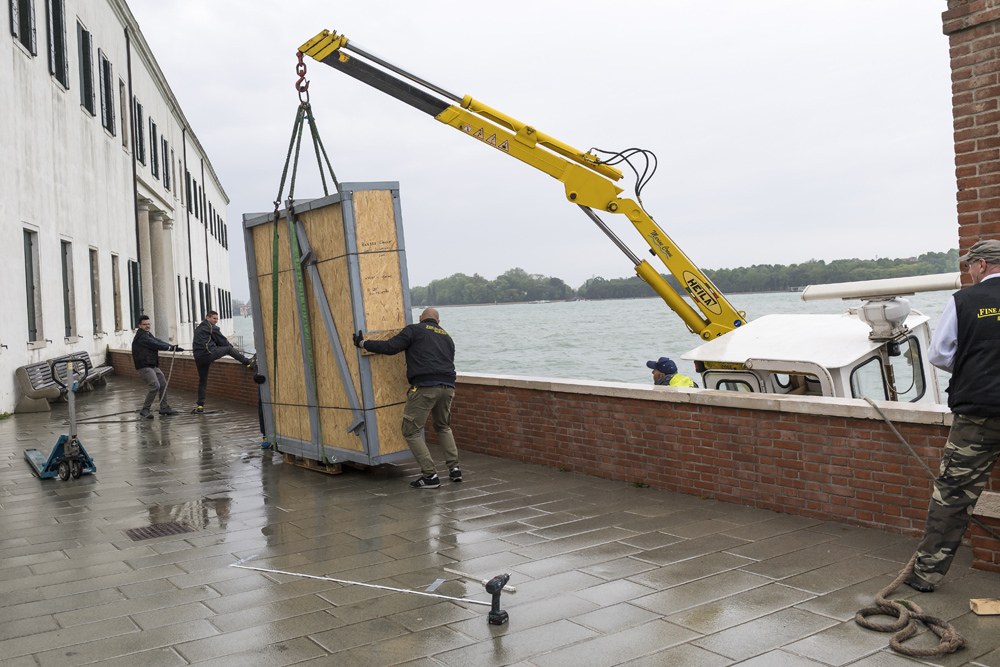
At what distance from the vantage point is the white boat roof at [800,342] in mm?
7793

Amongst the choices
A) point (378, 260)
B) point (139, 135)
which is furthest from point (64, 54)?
point (378, 260)

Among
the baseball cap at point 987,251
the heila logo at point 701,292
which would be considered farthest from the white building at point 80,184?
the baseball cap at point 987,251

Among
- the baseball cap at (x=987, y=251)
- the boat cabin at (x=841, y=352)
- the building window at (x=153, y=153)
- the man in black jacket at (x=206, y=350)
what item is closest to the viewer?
the baseball cap at (x=987, y=251)

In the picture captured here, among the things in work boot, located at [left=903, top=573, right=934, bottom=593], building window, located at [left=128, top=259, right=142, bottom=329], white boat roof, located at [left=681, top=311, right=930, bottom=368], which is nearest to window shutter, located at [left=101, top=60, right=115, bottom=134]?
building window, located at [left=128, top=259, right=142, bottom=329]

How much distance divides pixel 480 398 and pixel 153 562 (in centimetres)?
470

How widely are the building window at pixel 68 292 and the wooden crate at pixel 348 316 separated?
1295 centimetres

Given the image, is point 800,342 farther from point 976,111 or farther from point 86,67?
point 86,67

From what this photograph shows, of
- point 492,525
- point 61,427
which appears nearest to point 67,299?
point 61,427

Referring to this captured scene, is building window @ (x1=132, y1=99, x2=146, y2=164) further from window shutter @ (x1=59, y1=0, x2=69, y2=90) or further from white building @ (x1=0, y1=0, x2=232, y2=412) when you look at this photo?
window shutter @ (x1=59, y1=0, x2=69, y2=90)

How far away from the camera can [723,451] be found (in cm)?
700

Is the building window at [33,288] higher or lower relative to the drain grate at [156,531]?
higher

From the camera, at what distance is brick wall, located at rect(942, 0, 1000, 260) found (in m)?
5.01

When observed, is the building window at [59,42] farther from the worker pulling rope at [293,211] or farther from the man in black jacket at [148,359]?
the worker pulling rope at [293,211]

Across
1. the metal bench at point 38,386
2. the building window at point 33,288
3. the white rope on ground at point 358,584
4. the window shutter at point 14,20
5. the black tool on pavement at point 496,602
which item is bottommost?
the white rope on ground at point 358,584
